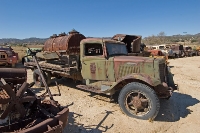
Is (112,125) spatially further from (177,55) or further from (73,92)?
(177,55)

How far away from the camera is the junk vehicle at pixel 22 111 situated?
8.57 ft

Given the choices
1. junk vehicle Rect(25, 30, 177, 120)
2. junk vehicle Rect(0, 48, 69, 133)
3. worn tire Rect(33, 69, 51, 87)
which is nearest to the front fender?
junk vehicle Rect(25, 30, 177, 120)

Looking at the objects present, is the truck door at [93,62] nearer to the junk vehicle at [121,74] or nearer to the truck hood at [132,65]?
the junk vehicle at [121,74]

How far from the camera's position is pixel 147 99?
431cm

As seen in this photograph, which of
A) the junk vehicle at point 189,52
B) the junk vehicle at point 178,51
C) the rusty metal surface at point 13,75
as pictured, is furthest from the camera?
the junk vehicle at point 189,52

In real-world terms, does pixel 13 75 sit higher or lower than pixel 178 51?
lower

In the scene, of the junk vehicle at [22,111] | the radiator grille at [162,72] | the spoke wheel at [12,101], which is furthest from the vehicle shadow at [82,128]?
the radiator grille at [162,72]

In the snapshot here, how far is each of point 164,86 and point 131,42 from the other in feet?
25.4

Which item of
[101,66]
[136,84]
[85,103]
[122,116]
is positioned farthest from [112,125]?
[101,66]

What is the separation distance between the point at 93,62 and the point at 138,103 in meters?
1.93

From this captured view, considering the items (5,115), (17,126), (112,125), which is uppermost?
(5,115)

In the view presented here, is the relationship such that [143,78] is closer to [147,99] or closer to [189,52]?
[147,99]

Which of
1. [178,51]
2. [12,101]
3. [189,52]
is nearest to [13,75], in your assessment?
[12,101]

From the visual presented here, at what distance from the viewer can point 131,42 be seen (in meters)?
11.9
